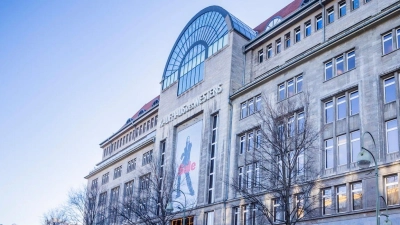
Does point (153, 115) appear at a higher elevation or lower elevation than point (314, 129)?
higher

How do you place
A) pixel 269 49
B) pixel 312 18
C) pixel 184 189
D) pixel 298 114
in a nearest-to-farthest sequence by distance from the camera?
pixel 298 114 → pixel 312 18 → pixel 269 49 → pixel 184 189

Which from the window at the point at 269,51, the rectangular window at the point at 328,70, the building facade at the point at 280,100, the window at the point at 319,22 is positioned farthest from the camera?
the window at the point at 269,51

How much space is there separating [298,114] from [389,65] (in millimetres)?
8137

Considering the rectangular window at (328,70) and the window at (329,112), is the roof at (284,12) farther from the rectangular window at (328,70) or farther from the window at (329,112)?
the window at (329,112)

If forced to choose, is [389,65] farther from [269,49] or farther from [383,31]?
[269,49]

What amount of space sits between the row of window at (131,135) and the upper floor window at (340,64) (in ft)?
108

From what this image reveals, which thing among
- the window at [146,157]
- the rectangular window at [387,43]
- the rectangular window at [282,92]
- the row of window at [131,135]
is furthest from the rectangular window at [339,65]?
the row of window at [131,135]

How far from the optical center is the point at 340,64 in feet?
112

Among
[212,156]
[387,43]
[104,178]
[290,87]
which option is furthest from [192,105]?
[104,178]

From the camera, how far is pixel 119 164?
69.5 meters

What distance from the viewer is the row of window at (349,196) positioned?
28.1m

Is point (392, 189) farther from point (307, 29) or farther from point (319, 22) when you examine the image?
point (307, 29)


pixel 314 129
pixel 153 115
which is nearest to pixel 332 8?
pixel 314 129

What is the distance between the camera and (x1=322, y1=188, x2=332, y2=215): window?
31.6 metres
